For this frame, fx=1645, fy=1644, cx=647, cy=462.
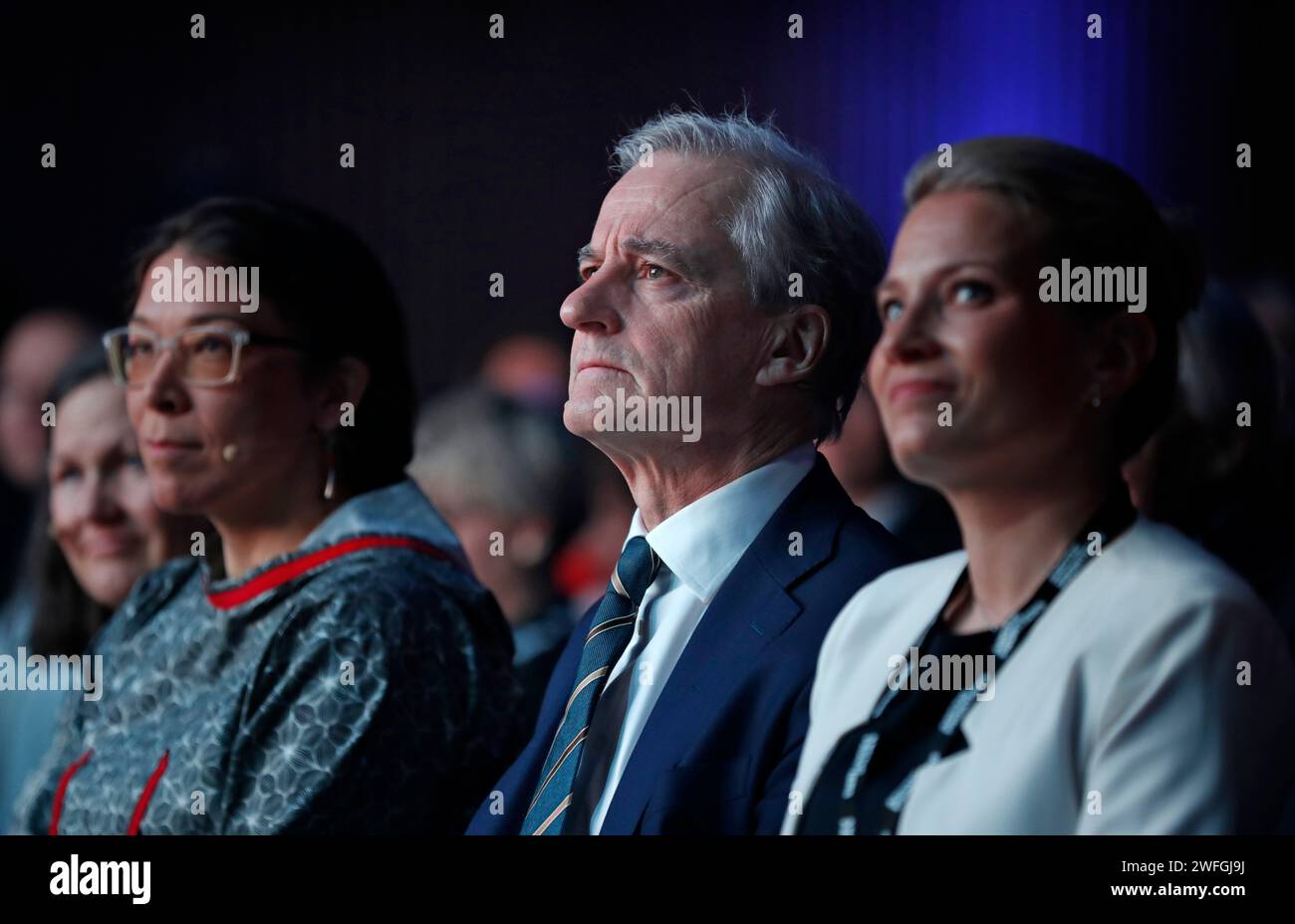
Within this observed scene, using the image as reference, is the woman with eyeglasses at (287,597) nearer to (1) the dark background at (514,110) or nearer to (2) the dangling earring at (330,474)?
(2) the dangling earring at (330,474)

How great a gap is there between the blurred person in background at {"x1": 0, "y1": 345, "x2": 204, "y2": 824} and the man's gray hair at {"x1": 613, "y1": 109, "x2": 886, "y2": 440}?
134cm

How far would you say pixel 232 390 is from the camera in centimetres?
279

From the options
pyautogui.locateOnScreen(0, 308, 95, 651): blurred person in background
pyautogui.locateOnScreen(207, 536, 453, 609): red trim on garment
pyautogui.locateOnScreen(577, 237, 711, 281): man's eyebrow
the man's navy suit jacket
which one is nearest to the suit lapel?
the man's navy suit jacket

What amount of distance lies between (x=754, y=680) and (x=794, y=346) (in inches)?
19.1

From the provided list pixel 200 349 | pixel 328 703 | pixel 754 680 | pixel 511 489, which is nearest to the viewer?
pixel 754 680

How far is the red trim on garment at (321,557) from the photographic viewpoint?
269cm

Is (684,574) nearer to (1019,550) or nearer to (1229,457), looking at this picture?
(1019,550)

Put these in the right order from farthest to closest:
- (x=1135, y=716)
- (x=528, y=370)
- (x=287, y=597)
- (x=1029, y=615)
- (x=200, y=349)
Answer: (x=528, y=370)
(x=200, y=349)
(x=287, y=597)
(x=1029, y=615)
(x=1135, y=716)

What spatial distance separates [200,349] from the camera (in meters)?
2.80

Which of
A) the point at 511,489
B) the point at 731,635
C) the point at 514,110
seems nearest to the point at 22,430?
the point at 511,489

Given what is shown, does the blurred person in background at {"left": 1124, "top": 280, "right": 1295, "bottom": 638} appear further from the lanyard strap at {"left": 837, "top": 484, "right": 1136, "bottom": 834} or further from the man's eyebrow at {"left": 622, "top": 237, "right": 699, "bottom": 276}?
the man's eyebrow at {"left": 622, "top": 237, "right": 699, "bottom": 276}

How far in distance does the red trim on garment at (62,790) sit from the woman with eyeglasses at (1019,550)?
1364 mm

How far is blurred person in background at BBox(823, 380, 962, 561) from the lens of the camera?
2395mm
